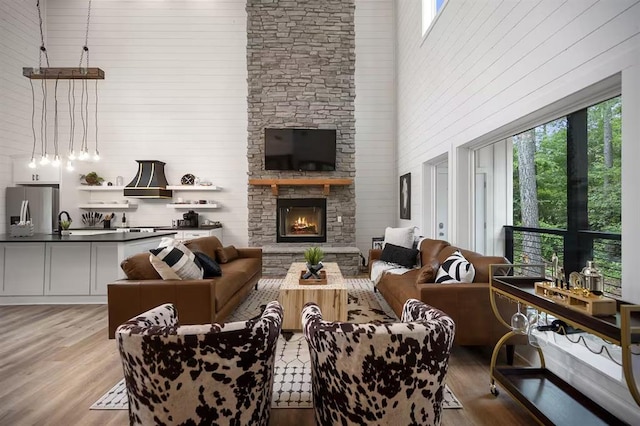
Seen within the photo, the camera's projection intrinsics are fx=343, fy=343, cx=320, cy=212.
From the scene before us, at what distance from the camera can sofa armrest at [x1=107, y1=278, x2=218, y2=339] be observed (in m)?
2.93

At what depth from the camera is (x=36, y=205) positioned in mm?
6113

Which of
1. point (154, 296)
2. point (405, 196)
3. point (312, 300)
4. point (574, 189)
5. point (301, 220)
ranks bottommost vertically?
point (312, 300)

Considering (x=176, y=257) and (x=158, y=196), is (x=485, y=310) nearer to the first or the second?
(x=176, y=257)

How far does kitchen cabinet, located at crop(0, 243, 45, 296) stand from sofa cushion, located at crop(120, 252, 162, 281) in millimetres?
2240

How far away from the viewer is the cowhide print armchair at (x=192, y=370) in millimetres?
1368

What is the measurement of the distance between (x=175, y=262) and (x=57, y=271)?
248 cm

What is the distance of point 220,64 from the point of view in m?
7.11

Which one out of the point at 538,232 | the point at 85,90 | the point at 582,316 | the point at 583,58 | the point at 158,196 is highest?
the point at 85,90

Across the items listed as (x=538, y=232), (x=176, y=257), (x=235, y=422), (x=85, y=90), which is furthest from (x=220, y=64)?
(x=235, y=422)

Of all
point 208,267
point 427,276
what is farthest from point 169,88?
point 427,276

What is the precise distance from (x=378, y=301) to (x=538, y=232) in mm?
1990

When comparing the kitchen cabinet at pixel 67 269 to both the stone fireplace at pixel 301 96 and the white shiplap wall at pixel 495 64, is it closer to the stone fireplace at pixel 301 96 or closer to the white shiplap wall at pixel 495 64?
the stone fireplace at pixel 301 96

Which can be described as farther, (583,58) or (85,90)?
(85,90)

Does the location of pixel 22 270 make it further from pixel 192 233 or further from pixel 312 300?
pixel 312 300
